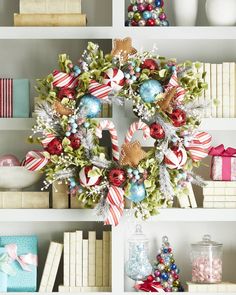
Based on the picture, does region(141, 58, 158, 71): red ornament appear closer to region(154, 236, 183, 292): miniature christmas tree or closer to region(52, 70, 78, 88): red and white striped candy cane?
region(52, 70, 78, 88): red and white striped candy cane

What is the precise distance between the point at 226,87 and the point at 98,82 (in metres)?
0.55

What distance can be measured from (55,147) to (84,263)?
0.53 meters

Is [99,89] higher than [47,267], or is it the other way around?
[99,89]

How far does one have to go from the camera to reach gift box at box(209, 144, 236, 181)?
3.21 metres

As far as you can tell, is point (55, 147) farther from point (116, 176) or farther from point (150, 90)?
point (150, 90)

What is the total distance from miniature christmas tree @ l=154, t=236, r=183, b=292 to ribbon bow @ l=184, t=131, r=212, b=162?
16.7 inches

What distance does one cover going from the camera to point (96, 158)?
9.90 ft

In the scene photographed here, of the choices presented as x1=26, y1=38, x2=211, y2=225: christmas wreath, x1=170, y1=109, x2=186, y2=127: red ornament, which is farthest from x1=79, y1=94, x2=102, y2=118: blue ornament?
x1=170, y1=109, x2=186, y2=127: red ornament

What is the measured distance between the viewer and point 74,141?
301 cm

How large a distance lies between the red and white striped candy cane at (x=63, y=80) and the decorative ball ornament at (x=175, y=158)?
45 centimetres

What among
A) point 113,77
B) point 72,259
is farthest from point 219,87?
point 72,259

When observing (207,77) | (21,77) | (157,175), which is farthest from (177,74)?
(21,77)

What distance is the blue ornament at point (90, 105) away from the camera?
304 cm

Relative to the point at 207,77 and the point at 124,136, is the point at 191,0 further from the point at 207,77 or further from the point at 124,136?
the point at 124,136
